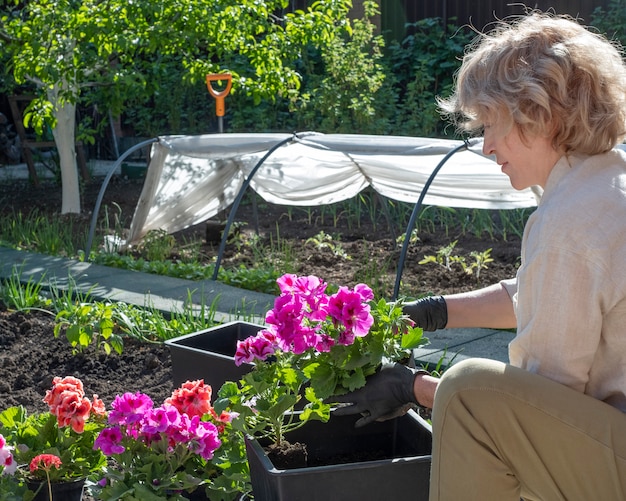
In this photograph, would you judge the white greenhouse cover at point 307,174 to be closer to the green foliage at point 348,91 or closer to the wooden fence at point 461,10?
the green foliage at point 348,91

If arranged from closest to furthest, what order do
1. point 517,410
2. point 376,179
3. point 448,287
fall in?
point 517,410 < point 448,287 < point 376,179

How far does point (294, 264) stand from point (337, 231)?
52.6 inches

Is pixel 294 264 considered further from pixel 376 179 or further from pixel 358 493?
pixel 358 493

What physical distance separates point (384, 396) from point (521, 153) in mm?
694

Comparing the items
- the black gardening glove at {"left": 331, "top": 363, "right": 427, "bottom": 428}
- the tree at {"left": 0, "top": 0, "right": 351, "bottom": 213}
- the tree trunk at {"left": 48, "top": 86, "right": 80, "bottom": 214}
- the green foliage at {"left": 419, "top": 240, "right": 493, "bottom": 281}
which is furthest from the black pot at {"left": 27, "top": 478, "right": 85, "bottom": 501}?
the tree trunk at {"left": 48, "top": 86, "right": 80, "bottom": 214}

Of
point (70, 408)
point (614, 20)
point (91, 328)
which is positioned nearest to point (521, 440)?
point (70, 408)

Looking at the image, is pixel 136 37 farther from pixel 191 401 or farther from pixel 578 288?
pixel 578 288

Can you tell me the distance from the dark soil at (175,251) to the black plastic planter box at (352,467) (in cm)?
134

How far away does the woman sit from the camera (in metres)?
2.00

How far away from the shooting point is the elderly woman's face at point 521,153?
2180 mm

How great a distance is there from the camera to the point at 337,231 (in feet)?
25.8

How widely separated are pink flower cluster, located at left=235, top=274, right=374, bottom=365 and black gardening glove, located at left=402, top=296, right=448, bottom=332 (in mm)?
448

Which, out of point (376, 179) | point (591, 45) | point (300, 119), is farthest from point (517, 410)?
point (300, 119)

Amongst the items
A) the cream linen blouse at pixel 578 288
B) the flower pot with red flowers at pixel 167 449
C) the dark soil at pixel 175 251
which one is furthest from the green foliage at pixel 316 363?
the dark soil at pixel 175 251
